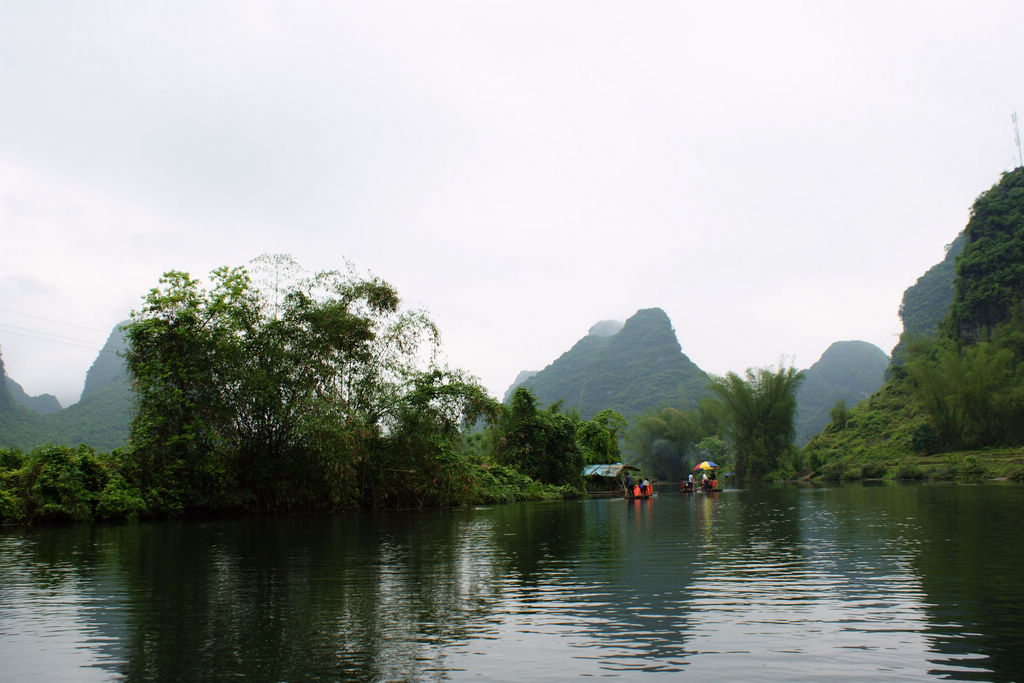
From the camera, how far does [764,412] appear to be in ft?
215

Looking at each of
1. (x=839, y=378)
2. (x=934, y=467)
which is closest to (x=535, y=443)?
(x=934, y=467)

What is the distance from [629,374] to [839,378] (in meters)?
68.6

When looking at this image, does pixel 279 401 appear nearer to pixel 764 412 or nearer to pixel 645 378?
pixel 764 412

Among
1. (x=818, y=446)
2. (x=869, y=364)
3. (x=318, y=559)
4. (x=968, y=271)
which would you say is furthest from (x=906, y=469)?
(x=869, y=364)

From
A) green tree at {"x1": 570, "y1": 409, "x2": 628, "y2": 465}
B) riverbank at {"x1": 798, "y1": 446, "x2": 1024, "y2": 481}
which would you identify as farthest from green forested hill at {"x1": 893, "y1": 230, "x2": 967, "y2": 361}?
green tree at {"x1": 570, "y1": 409, "x2": 628, "y2": 465}

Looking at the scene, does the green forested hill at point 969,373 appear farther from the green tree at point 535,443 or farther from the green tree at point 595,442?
the green tree at point 535,443

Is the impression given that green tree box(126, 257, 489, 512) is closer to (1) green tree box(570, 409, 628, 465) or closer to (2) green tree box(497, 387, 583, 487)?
(2) green tree box(497, 387, 583, 487)

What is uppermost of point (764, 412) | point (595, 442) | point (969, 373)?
point (969, 373)

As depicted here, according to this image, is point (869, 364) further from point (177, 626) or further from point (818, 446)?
point (177, 626)

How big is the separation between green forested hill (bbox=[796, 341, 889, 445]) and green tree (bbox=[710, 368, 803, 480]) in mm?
80523

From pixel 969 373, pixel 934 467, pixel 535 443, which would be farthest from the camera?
pixel 969 373

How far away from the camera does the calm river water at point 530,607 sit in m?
5.80

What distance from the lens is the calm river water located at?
5.80m

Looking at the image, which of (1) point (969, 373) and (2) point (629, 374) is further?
(2) point (629, 374)
